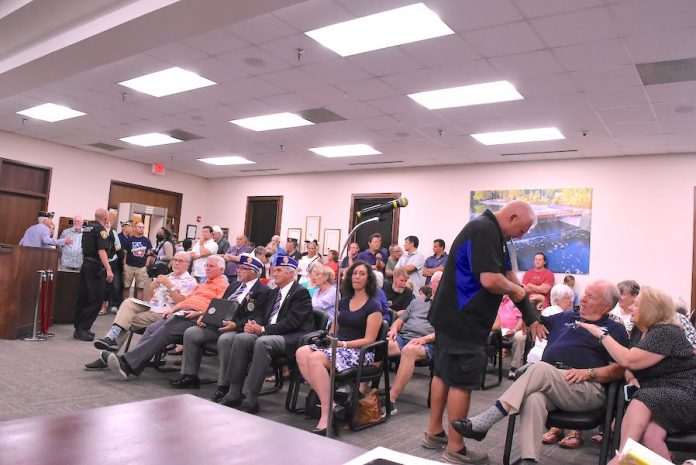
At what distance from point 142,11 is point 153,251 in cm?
558

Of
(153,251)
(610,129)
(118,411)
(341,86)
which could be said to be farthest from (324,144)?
(118,411)

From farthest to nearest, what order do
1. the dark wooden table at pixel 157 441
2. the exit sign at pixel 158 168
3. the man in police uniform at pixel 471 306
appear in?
the exit sign at pixel 158 168
the man in police uniform at pixel 471 306
the dark wooden table at pixel 157 441

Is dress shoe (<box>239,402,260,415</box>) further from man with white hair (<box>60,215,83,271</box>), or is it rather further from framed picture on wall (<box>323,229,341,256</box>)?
framed picture on wall (<box>323,229,341,256</box>)

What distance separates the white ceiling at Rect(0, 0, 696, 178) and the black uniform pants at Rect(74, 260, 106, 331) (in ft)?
7.68

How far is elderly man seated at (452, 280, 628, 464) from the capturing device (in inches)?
107

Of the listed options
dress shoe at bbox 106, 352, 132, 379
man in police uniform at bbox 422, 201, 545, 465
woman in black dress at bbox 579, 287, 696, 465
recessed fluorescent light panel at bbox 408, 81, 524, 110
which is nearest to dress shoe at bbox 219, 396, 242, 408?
dress shoe at bbox 106, 352, 132, 379

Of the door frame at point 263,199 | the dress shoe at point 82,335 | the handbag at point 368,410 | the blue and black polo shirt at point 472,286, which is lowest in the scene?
the dress shoe at point 82,335

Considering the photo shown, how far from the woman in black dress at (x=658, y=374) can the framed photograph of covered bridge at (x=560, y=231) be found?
580 cm

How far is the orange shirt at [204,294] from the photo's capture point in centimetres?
476

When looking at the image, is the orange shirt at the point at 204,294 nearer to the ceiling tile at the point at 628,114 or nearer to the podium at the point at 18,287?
the podium at the point at 18,287

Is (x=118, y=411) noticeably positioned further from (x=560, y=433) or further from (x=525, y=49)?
(x=525, y=49)

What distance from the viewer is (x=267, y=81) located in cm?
606

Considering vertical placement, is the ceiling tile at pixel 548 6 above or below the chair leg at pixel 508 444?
above

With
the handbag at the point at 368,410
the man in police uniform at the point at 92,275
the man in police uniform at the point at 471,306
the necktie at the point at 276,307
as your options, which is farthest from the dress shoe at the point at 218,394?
the man in police uniform at the point at 92,275
